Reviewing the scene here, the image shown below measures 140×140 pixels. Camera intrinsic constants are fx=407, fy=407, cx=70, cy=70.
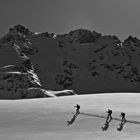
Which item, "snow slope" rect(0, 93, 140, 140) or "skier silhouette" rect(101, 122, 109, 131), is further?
"skier silhouette" rect(101, 122, 109, 131)

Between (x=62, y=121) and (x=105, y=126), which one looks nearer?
(x=105, y=126)

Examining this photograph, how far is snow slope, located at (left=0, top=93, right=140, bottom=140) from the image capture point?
2753 centimetres

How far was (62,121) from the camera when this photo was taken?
33000mm

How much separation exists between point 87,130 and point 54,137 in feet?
10.5

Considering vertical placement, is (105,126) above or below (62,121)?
below

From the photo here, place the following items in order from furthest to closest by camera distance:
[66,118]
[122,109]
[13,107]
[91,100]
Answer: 1. [91,100]
2. [13,107]
3. [122,109]
4. [66,118]

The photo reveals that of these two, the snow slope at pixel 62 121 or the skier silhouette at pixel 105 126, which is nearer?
the snow slope at pixel 62 121

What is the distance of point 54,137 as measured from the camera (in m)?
27.2

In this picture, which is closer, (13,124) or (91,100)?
(13,124)

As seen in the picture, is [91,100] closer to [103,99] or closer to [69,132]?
[103,99]

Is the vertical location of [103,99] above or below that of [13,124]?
above

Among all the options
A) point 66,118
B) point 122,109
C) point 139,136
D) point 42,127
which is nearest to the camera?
point 139,136

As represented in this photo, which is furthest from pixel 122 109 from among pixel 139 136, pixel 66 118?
pixel 139 136

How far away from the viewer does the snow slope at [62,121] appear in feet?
90.3
